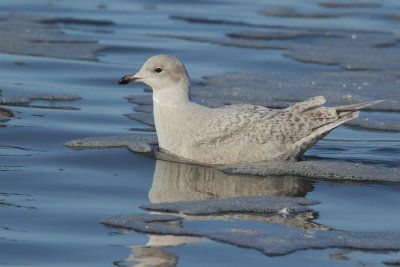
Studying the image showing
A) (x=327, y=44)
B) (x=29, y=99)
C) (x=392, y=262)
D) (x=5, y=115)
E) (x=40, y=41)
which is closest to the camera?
(x=392, y=262)

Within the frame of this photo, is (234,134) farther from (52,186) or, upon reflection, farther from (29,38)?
(29,38)

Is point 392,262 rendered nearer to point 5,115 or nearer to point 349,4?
point 5,115

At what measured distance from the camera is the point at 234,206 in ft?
22.7

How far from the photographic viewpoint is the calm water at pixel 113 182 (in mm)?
5891

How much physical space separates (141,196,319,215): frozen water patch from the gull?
4.17 ft

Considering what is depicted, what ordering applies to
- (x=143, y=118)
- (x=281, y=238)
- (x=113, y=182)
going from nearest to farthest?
1. (x=281, y=238)
2. (x=113, y=182)
3. (x=143, y=118)

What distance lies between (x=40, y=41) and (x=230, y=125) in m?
6.52

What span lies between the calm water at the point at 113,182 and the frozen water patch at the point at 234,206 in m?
0.15

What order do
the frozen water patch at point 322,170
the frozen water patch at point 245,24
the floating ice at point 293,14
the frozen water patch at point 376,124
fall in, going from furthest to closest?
the floating ice at point 293,14 < the frozen water patch at point 245,24 < the frozen water patch at point 376,124 < the frozen water patch at point 322,170

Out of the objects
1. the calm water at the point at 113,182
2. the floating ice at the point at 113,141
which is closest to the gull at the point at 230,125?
the calm water at the point at 113,182

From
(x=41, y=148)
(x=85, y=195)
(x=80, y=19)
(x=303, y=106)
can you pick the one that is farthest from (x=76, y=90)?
(x=80, y=19)

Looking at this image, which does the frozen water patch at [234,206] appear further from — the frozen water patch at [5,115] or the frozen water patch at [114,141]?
the frozen water patch at [5,115]

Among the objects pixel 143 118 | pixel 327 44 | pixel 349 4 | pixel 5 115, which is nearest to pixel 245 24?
pixel 327 44

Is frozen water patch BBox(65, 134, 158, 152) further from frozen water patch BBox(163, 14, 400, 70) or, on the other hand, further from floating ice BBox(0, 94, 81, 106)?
frozen water patch BBox(163, 14, 400, 70)
